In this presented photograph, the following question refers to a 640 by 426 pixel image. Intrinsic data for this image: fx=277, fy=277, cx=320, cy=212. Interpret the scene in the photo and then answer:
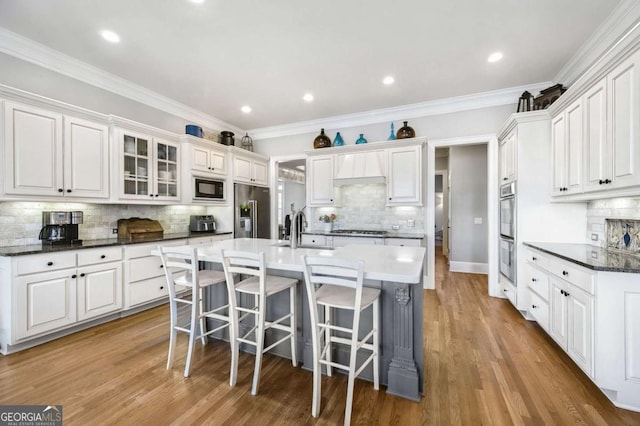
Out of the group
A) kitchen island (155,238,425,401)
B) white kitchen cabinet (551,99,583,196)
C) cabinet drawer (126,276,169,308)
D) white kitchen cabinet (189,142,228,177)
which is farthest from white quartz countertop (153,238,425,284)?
white kitchen cabinet (189,142,228,177)

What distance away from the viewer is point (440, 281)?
16.5 ft

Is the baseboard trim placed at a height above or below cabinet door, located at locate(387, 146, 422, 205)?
below

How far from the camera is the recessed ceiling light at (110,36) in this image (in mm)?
2564

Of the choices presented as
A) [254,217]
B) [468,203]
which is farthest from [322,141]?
[468,203]

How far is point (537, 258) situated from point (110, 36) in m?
4.70

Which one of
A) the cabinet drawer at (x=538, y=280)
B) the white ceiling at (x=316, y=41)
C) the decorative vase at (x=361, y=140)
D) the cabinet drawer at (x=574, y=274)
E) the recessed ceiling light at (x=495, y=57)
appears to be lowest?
the cabinet drawer at (x=538, y=280)

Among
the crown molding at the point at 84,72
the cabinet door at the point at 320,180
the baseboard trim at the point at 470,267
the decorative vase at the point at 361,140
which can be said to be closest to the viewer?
the crown molding at the point at 84,72

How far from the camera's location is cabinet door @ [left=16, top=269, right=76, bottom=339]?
2.41 meters

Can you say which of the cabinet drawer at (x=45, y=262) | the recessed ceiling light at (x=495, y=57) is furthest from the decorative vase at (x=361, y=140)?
the cabinet drawer at (x=45, y=262)

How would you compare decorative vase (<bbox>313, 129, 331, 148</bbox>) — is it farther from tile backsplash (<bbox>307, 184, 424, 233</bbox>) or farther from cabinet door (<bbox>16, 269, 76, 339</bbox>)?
cabinet door (<bbox>16, 269, 76, 339</bbox>)

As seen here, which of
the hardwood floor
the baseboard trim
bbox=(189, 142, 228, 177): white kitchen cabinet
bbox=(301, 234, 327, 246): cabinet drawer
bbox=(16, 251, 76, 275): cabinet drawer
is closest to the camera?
the hardwood floor

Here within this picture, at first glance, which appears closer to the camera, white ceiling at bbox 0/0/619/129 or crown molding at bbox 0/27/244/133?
white ceiling at bbox 0/0/619/129

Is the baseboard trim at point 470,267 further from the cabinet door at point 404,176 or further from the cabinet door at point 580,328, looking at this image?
the cabinet door at point 580,328

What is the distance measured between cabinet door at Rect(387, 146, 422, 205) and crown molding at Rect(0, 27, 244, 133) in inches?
132
